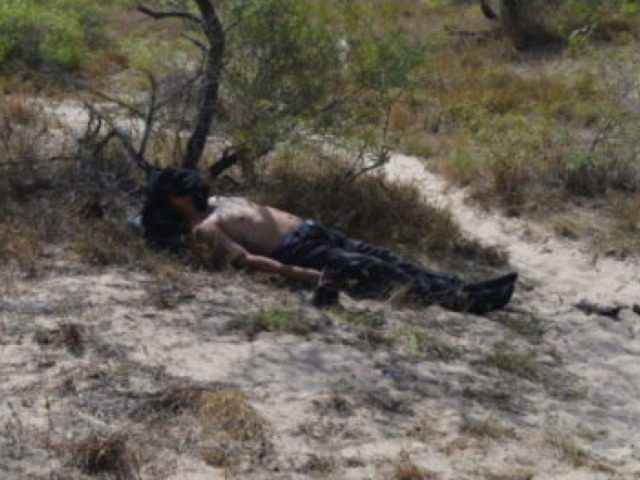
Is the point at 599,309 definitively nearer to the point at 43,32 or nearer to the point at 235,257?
the point at 235,257

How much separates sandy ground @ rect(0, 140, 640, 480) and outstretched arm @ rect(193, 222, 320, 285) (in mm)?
127

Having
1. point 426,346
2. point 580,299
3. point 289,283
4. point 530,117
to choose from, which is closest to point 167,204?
point 289,283

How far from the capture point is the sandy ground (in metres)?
4.23

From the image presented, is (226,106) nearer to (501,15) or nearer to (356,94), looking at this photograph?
(356,94)

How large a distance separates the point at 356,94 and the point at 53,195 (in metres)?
2.47

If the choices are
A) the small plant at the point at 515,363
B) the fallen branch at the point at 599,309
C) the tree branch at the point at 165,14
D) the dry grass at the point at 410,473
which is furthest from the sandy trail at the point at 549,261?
the dry grass at the point at 410,473

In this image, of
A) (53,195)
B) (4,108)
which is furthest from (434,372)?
(4,108)

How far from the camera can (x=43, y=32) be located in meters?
10.4

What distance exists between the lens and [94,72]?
12391 millimetres

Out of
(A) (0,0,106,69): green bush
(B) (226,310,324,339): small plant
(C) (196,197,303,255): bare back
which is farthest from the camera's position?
(A) (0,0,106,69): green bush

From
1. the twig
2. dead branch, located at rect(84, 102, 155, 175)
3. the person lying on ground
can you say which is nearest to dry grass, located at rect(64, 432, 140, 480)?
the person lying on ground

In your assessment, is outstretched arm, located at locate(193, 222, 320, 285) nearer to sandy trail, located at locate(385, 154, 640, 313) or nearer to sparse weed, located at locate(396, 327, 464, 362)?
sparse weed, located at locate(396, 327, 464, 362)

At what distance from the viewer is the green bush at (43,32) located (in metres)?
9.34

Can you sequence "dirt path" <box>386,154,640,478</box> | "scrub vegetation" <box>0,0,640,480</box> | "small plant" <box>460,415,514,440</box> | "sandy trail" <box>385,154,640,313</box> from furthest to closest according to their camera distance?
"sandy trail" <box>385,154,640,313</box>
"dirt path" <box>386,154,640,478</box>
"small plant" <box>460,415,514,440</box>
"scrub vegetation" <box>0,0,640,480</box>
